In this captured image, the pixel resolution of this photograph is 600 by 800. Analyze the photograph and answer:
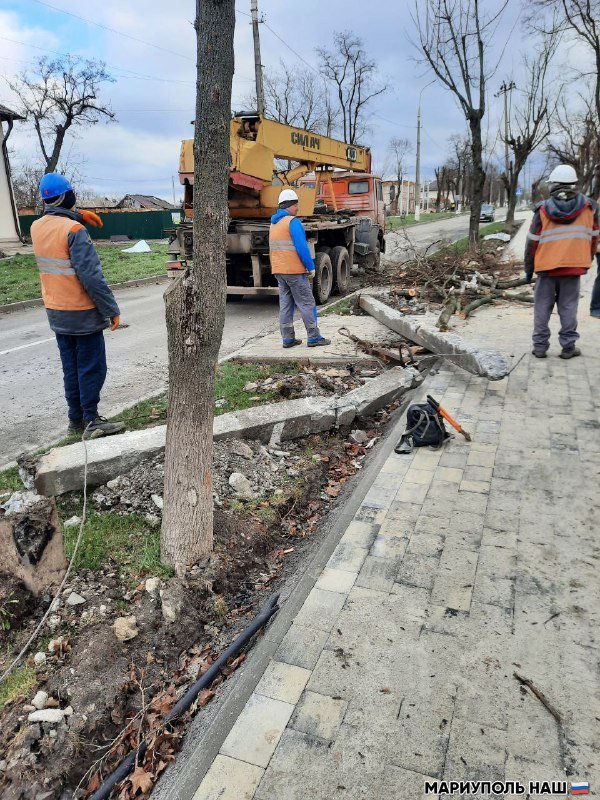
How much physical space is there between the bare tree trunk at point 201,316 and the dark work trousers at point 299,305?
4.38 metres

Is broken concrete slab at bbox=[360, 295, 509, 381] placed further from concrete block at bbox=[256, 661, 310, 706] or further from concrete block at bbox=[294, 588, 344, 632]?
concrete block at bbox=[256, 661, 310, 706]

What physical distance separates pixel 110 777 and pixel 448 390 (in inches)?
165

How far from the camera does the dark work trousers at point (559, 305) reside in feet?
19.3

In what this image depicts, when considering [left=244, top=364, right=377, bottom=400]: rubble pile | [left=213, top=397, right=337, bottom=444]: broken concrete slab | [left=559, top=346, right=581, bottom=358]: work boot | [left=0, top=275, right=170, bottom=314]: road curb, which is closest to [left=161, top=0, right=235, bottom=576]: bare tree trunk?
[left=213, top=397, right=337, bottom=444]: broken concrete slab

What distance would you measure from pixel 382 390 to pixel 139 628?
3.25 meters

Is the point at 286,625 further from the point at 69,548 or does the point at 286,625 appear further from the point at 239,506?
Answer: the point at 69,548

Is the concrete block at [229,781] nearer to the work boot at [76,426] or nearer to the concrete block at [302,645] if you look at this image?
the concrete block at [302,645]

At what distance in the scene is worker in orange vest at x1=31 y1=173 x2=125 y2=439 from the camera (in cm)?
425

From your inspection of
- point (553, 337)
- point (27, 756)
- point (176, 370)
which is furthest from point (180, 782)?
point (553, 337)

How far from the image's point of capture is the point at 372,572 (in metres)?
2.77

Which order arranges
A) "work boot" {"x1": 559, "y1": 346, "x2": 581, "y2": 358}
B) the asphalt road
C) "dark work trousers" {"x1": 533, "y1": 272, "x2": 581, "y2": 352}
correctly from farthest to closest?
"work boot" {"x1": 559, "y1": 346, "x2": 581, "y2": 358}, "dark work trousers" {"x1": 533, "y1": 272, "x2": 581, "y2": 352}, the asphalt road

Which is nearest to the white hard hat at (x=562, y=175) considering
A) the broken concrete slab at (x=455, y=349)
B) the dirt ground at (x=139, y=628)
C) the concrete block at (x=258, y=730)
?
the broken concrete slab at (x=455, y=349)

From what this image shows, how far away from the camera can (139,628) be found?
253 centimetres

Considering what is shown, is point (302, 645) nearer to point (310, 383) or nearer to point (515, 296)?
point (310, 383)
